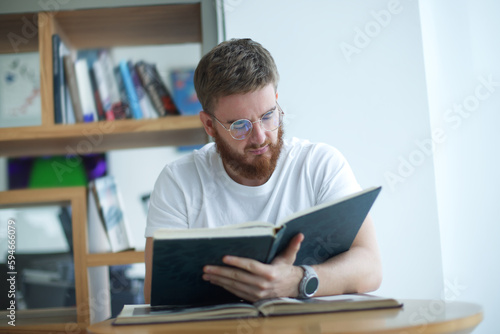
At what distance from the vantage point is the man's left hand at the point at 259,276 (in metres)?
0.94

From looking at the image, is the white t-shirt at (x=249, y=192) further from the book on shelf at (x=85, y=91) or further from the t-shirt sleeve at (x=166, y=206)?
the book on shelf at (x=85, y=91)

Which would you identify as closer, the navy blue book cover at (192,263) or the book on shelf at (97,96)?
the navy blue book cover at (192,263)

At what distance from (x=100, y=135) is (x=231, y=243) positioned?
1.27m

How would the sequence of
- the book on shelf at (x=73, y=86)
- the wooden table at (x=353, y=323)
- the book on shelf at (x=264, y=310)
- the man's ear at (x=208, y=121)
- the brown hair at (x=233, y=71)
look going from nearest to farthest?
the wooden table at (x=353, y=323) → the book on shelf at (x=264, y=310) → the brown hair at (x=233, y=71) → the man's ear at (x=208, y=121) → the book on shelf at (x=73, y=86)

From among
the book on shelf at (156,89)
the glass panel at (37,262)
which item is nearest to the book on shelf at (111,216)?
the glass panel at (37,262)

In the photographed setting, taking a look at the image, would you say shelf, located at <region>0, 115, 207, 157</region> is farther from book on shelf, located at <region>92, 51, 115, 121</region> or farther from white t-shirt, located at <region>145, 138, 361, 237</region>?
white t-shirt, located at <region>145, 138, 361, 237</region>

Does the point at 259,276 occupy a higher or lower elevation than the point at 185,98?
lower

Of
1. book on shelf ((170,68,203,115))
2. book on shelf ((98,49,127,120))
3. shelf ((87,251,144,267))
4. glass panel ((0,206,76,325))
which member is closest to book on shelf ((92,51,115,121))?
book on shelf ((98,49,127,120))

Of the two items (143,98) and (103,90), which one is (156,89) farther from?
(103,90)

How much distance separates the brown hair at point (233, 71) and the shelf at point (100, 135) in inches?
20.1

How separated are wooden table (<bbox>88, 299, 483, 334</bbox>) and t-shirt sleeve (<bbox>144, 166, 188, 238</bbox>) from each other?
1.83ft

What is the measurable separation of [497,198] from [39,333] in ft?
5.85

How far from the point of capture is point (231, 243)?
34.6 inches

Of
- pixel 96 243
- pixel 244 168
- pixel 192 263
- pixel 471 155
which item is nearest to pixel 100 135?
pixel 96 243
